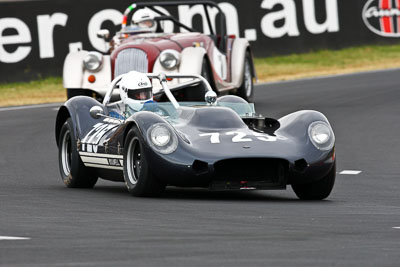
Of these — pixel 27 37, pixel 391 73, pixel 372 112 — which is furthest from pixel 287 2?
pixel 372 112

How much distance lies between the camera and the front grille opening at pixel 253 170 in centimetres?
924

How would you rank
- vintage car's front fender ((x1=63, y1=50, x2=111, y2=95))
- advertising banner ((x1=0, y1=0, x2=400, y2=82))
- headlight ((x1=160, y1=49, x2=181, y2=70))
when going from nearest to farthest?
headlight ((x1=160, y1=49, x2=181, y2=70)) → vintage car's front fender ((x1=63, y1=50, x2=111, y2=95)) → advertising banner ((x1=0, y1=0, x2=400, y2=82))

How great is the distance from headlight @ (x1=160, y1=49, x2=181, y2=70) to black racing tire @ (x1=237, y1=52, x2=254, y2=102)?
2165mm

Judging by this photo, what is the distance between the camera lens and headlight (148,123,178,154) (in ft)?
30.1

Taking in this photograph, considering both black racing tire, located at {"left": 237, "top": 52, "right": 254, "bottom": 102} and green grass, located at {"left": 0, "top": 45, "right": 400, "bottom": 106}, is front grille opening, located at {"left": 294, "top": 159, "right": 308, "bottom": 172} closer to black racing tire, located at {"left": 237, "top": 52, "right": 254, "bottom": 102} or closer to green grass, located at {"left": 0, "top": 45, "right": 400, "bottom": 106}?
black racing tire, located at {"left": 237, "top": 52, "right": 254, "bottom": 102}

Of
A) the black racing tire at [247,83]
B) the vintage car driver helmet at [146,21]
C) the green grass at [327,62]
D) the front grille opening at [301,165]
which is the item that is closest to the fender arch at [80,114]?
the front grille opening at [301,165]

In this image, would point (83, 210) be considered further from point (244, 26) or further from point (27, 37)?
point (244, 26)

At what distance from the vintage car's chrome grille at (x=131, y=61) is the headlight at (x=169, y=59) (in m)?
0.27

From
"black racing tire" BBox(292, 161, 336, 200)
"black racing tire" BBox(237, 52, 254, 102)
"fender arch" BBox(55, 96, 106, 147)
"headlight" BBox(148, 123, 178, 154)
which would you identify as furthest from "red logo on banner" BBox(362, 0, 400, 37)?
"headlight" BBox(148, 123, 178, 154)

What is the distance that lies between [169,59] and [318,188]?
27.9 feet

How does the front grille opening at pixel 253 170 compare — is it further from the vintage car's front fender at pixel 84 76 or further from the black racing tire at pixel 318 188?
the vintage car's front fender at pixel 84 76

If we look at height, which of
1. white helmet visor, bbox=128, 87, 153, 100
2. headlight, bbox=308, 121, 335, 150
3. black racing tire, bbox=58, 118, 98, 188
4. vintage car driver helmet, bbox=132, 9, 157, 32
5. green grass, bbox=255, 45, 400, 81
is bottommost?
green grass, bbox=255, 45, 400, 81

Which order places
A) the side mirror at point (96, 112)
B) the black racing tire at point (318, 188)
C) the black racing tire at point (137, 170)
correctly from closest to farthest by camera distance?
the black racing tire at point (137, 170) → the black racing tire at point (318, 188) → the side mirror at point (96, 112)

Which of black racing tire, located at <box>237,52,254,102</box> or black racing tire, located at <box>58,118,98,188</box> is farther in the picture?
black racing tire, located at <box>237,52,254,102</box>
